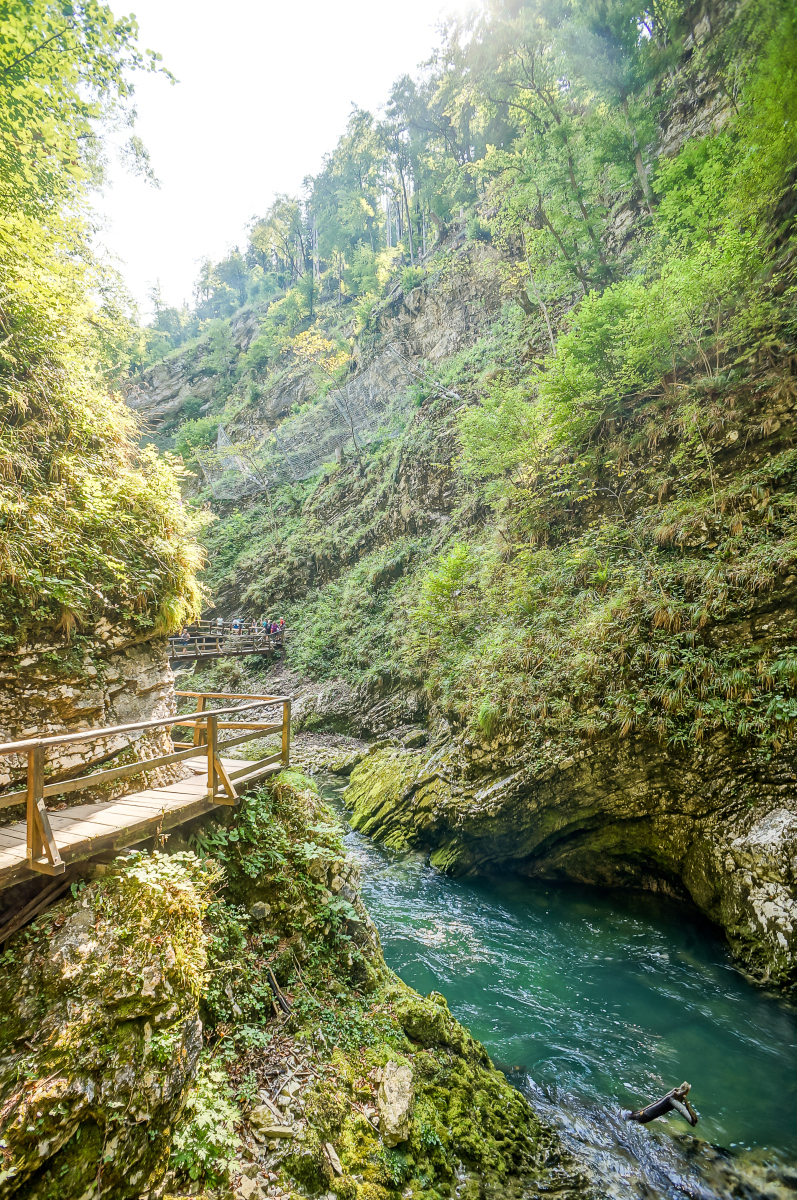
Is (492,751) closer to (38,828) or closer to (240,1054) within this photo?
(240,1054)

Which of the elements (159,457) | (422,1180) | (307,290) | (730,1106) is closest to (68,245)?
(159,457)

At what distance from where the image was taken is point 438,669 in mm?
12539

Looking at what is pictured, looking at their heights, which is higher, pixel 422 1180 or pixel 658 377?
pixel 658 377

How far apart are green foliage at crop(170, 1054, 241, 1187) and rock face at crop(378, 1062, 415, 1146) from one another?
1208 mm

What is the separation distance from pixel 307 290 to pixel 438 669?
131 feet

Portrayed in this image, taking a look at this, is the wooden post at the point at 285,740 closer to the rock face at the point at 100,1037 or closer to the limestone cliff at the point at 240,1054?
the limestone cliff at the point at 240,1054

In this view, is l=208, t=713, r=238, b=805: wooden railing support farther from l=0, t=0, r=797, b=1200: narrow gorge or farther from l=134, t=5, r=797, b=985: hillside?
l=134, t=5, r=797, b=985: hillside

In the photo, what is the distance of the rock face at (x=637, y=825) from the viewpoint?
18.9 ft

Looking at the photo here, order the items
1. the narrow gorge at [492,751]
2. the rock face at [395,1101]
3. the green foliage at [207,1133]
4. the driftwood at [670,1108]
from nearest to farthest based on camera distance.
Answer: the green foliage at [207,1133] < the narrow gorge at [492,751] < the rock face at [395,1101] < the driftwood at [670,1108]

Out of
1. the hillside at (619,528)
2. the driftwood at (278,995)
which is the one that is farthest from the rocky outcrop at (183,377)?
the driftwood at (278,995)

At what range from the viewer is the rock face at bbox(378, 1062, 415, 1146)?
3447 millimetres

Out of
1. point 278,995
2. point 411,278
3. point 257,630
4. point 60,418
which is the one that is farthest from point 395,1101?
point 411,278

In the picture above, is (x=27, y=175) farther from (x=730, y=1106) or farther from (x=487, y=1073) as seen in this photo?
(x=730, y=1106)

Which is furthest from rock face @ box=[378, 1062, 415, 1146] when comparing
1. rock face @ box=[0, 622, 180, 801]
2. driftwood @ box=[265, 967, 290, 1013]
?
rock face @ box=[0, 622, 180, 801]
